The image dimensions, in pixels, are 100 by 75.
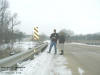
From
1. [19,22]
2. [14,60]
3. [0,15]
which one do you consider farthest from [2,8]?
[14,60]

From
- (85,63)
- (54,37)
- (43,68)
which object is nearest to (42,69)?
(43,68)

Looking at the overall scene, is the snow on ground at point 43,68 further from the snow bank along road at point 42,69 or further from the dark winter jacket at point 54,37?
the dark winter jacket at point 54,37

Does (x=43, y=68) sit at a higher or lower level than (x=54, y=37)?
lower

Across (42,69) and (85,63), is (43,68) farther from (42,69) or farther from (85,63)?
(85,63)

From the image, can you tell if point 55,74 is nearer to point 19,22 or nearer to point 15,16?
point 15,16

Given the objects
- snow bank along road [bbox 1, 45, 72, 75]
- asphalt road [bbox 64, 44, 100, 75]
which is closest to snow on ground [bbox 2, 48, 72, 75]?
snow bank along road [bbox 1, 45, 72, 75]

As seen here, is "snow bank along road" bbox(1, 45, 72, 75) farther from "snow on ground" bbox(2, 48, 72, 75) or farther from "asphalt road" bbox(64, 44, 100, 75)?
"asphalt road" bbox(64, 44, 100, 75)

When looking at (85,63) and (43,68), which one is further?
(85,63)

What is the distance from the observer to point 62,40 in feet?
50.4

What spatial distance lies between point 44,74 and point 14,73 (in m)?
1.14

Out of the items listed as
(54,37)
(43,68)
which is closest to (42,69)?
(43,68)

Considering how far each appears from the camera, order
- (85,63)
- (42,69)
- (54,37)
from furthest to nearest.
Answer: (54,37)
(85,63)
(42,69)

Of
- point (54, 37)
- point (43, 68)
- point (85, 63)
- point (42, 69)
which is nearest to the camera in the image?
point (42, 69)

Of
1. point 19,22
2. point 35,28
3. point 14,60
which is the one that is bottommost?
point 14,60
